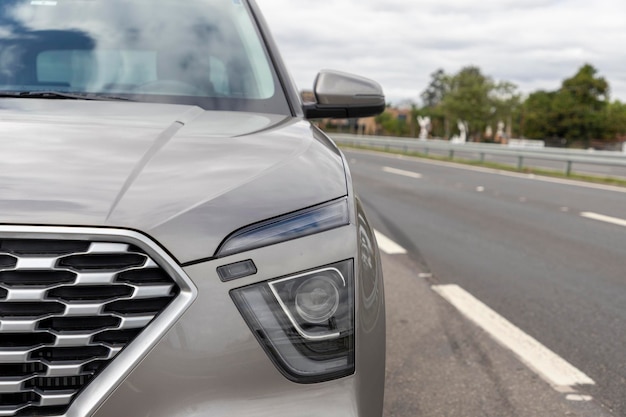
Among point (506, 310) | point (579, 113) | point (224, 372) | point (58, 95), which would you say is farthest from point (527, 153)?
point (579, 113)

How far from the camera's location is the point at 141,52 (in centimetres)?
251

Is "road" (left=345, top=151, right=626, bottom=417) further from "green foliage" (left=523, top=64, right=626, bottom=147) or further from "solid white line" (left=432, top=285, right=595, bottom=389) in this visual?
"green foliage" (left=523, top=64, right=626, bottom=147)

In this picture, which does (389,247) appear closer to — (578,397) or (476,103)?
(578,397)

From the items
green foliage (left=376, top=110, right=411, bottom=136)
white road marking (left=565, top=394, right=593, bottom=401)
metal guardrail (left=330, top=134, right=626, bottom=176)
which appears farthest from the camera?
green foliage (left=376, top=110, right=411, bottom=136)

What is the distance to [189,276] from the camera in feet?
4.10

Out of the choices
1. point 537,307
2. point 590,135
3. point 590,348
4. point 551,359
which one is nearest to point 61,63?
point 551,359

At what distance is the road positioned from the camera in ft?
9.43

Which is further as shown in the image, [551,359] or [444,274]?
[444,274]

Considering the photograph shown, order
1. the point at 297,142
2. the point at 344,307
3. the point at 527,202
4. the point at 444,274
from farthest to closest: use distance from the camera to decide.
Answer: the point at 527,202 → the point at 444,274 → the point at 297,142 → the point at 344,307

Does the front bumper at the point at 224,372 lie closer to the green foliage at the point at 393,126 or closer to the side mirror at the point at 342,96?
the side mirror at the point at 342,96

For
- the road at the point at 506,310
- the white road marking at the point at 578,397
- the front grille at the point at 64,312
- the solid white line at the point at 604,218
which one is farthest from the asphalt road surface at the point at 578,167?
the front grille at the point at 64,312

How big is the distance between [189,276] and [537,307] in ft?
11.5

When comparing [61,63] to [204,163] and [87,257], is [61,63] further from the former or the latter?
[87,257]

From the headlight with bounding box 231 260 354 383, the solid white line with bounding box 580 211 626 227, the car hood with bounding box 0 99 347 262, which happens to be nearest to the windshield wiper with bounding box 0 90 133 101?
the car hood with bounding box 0 99 347 262
